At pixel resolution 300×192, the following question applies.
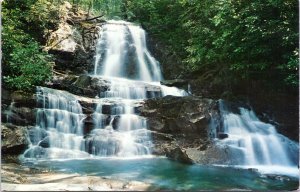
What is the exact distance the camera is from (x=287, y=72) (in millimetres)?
6598

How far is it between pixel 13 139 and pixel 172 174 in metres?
2.84

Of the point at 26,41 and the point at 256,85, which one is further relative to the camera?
the point at 26,41

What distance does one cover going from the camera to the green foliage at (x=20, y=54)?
6.81 meters

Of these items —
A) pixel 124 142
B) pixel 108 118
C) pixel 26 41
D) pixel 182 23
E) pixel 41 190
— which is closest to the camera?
pixel 41 190

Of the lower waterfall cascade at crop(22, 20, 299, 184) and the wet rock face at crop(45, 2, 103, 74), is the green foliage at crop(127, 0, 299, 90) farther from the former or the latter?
the wet rock face at crop(45, 2, 103, 74)

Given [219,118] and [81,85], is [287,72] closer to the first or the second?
[219,118]

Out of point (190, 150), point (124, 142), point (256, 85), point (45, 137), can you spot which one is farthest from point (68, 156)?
point (256, 85)

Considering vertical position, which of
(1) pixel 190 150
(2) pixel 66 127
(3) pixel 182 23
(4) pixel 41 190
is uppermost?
(3) pixel 182 23

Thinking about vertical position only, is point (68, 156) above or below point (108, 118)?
below

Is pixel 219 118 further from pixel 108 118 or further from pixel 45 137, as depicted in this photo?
pixel 45 137

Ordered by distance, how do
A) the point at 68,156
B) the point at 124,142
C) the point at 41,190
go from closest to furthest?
the point at 41,190, the point at 68,156, the point at 124,142

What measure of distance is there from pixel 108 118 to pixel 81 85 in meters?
1.57

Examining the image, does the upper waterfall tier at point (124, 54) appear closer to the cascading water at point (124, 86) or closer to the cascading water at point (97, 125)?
the cascading water at point (124, 86)

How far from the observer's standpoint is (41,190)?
3.67m
